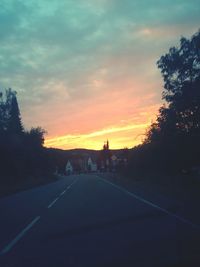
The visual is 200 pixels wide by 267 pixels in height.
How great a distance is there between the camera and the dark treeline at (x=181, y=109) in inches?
1505

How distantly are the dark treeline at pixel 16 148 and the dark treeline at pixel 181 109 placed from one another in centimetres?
2718

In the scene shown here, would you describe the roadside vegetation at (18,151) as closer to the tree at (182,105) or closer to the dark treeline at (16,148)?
the dark treeline at (16,148)

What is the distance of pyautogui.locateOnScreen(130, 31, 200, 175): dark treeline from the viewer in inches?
1505

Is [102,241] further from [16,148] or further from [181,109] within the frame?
[16,148]

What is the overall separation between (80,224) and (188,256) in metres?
6.24

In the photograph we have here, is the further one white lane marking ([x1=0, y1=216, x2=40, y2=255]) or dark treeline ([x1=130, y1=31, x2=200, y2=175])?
dark treeline ([x1=130, y1=31, x2=200, y2=175])

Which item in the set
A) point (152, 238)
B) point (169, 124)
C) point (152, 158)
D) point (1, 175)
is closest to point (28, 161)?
point (1, 175)

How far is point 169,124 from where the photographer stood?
41.2m

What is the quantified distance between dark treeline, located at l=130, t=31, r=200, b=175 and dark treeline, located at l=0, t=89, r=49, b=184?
27.2 metres

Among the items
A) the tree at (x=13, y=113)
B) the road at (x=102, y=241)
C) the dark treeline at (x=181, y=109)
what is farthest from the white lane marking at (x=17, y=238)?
the tree at (x=13, y=113)

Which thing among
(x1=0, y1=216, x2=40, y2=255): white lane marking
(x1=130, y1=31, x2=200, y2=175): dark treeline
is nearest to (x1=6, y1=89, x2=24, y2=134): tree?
(x1=130, y1=31, x2=200, y2=175): dark treeline

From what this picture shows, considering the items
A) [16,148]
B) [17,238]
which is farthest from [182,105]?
[16,148]

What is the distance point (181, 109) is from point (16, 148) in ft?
128

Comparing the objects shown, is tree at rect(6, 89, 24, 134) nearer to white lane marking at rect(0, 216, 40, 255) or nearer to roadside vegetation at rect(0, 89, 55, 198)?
roadside vegetation at rect(0, 89, 55, 198)
